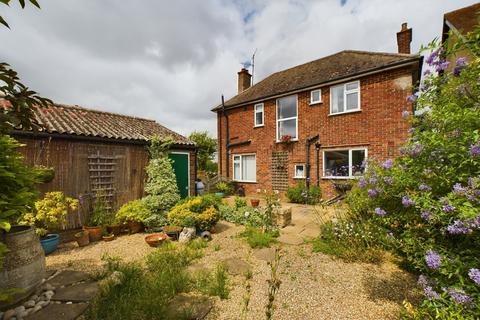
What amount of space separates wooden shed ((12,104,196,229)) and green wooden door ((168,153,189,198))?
6 centimetres

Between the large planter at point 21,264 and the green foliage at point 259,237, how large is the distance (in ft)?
12.4

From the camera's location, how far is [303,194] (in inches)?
394

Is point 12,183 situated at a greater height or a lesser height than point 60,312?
greater

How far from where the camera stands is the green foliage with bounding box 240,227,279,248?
527 cm

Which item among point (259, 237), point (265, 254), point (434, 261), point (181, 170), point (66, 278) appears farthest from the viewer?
point (181, 170)

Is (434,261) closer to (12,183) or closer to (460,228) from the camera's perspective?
(460,228)

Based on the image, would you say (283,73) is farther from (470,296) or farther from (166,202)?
(470,296)

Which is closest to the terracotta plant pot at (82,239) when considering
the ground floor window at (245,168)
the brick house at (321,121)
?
the brick house at (321,121)

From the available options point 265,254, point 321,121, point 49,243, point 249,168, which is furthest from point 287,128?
point 49,243

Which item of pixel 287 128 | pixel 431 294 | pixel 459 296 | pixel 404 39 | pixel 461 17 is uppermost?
pixel 461 17

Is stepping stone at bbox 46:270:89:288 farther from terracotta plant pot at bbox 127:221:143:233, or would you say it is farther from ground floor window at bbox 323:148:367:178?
ground floor window at bbox 323:148:367:178

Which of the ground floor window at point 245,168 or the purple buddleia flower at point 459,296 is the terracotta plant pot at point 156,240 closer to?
the purple buddleia flower at point 459,296

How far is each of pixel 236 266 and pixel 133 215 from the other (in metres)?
3.63

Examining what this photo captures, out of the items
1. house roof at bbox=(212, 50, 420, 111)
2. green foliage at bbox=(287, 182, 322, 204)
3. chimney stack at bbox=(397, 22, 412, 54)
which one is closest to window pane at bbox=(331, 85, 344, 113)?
house roof at bbox=(212, 50, 420, 111)
